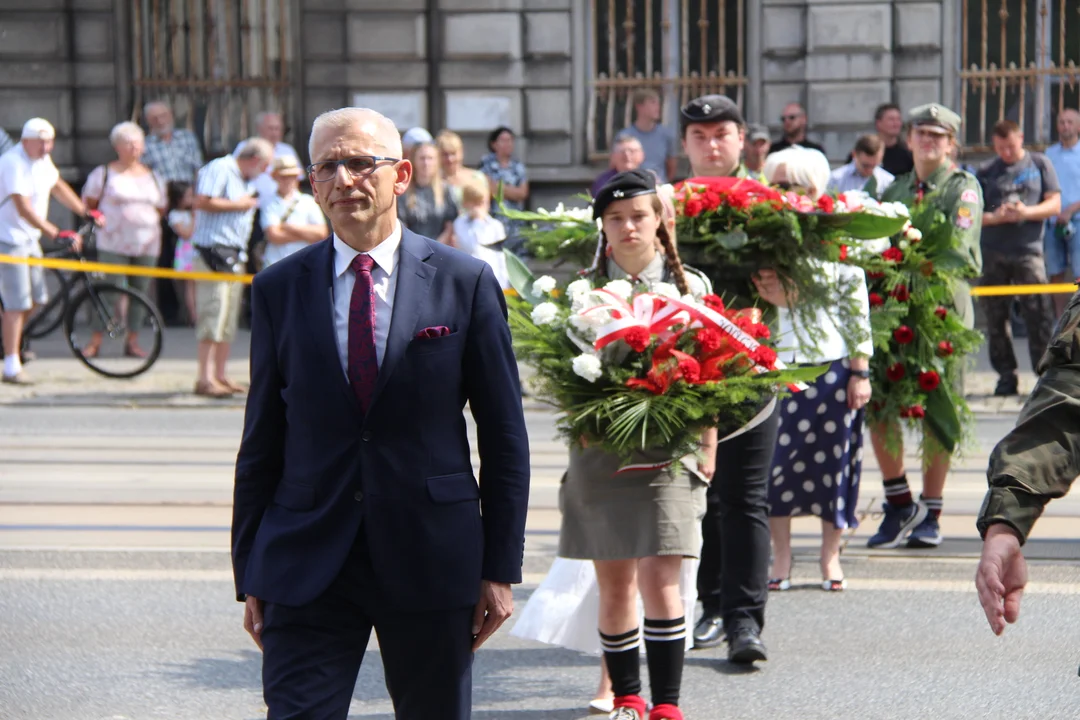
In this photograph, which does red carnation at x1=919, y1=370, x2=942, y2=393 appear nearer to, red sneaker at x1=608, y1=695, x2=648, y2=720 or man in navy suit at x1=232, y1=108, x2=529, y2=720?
red sneaker at x1=608, y1=695, x2=648, y2=720

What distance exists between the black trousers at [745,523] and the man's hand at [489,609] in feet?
7.72

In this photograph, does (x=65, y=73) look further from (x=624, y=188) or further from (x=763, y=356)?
(x=763, y=356)

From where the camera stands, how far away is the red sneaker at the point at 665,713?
4969 millimetres

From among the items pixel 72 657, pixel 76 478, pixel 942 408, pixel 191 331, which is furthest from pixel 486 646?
pixel 191 331

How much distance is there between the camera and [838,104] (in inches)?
690

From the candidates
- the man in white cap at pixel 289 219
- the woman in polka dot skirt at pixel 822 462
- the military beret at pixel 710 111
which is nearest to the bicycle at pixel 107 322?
the man in white cap at pixel 289 219

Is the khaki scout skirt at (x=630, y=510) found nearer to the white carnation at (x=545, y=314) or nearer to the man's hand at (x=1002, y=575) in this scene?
the white carnation at (x=545, y=314)

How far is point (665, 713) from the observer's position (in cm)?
497

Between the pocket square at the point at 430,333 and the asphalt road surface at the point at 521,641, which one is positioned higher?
the pocket square at the point at 430,333

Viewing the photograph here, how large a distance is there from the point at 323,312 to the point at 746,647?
2716 mm

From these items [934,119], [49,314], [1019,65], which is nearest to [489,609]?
[934,119]

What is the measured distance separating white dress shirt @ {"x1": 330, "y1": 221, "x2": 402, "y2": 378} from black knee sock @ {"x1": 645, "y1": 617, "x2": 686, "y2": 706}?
179cm

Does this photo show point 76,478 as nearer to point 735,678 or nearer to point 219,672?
point 219,672

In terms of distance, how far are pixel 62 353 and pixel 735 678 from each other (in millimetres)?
10913
